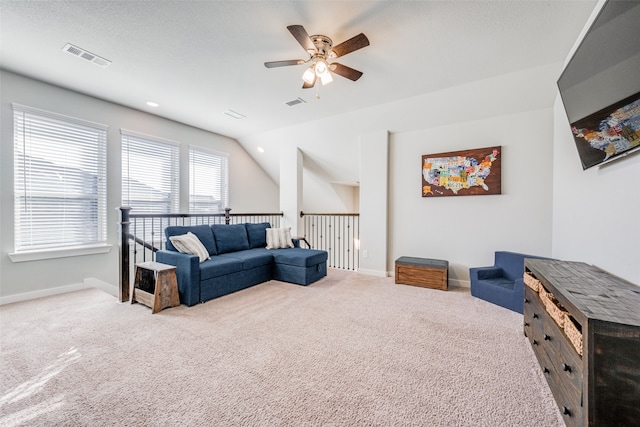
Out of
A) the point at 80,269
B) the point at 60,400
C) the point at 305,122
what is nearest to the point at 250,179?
the point at 305,122

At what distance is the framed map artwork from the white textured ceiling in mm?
1043

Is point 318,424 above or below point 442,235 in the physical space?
below

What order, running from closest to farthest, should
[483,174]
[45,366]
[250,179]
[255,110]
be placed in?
[45,366] < [483,174] < [255,110] < [250,179]

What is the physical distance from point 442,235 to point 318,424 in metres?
3.46

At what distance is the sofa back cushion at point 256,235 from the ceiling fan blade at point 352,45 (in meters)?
3.19

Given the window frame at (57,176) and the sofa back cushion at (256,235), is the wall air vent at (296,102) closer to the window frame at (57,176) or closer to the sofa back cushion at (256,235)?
the sofa back cushion at (256,235)

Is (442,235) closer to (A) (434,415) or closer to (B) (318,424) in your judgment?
(A) (434,415)

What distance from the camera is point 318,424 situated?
1397 millimetres

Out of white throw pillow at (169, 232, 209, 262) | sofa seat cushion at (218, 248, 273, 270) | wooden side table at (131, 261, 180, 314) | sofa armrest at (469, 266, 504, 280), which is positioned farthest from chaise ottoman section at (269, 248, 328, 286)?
sofa armrest at (469, 266, 504, 280)

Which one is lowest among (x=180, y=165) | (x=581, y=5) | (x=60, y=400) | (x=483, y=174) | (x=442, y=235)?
(x=60, y=400)

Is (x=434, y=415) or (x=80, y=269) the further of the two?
(x=80, y=269)

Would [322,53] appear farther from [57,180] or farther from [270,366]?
[57,180]

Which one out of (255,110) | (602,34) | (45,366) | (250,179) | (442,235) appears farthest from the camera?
(250,179)

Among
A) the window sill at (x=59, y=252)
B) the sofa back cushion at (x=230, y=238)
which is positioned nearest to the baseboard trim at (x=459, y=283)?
the sofa back cushion at (x=230, y=238)
